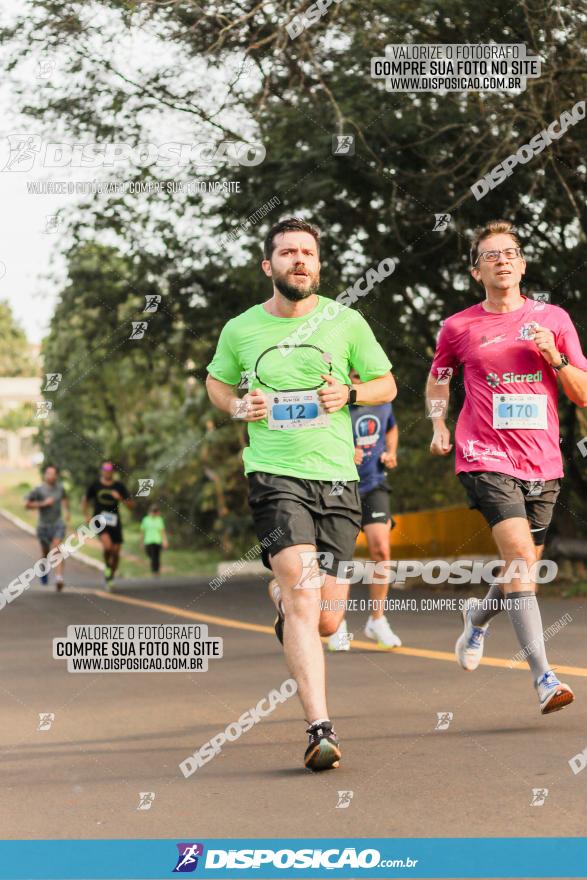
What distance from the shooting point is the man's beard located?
5797 millimetres

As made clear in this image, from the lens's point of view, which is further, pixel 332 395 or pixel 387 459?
pixel 387 459

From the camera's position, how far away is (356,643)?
32.5 feet

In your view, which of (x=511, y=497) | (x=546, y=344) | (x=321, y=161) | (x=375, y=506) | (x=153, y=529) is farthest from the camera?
(x=153, y=529)

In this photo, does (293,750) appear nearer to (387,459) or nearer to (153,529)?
(387,459)

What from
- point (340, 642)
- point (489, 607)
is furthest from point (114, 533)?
point (489, 607)

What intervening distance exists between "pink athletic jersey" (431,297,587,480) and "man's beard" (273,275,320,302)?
1.03 metres

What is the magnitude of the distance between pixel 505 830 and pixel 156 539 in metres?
22.7

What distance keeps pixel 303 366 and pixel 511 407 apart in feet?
3.62

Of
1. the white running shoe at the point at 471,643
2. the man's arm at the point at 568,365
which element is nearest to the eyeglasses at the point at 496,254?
the man's arm at the point at 568,365

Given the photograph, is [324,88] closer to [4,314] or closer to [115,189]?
[115,189]

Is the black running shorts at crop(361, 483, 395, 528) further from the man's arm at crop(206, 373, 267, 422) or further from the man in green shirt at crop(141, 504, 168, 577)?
the man in green shirt at crop(141, 504, 168, 577)

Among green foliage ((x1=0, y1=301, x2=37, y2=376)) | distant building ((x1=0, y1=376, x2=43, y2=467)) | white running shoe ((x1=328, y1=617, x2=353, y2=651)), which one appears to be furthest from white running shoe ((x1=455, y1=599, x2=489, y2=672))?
distant building ((x1=0, y1=376, x2=43, y2=467))

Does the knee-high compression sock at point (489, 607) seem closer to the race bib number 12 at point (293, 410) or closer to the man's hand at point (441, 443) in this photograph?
the man's hand at point (441, 443)

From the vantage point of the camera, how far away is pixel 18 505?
61.4 metres
